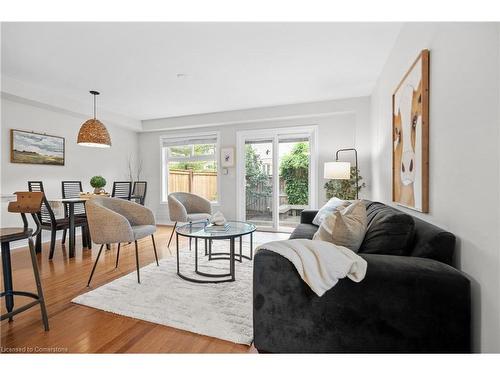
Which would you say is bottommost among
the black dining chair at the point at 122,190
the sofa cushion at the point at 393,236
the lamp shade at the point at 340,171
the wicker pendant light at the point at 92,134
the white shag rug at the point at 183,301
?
the white shag rug at the point at 183,301

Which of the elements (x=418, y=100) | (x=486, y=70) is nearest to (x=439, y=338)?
(x=486, y=70)

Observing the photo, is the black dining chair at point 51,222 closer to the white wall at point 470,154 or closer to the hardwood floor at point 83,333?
the hardwood floor at point 83,333

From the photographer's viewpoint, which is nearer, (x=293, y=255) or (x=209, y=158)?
(x=293, y=255)

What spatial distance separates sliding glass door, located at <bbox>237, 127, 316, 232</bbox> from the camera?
4.92 meters

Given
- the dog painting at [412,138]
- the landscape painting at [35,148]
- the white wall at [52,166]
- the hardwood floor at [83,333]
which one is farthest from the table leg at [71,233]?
the dog painting at [412,138]

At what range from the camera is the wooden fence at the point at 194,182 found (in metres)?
5.69

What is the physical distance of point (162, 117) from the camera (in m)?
5.68

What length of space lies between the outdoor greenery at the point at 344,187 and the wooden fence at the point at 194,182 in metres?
2.46

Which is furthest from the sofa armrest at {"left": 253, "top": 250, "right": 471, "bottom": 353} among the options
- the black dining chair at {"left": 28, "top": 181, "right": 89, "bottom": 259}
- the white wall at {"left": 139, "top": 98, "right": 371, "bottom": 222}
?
the white wall at {"left": 139, "top": 98, "right": 371, "bottom": 222}

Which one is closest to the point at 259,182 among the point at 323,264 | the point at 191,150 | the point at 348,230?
the point at 191,150

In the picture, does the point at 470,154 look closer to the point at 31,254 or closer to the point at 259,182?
the point at 31,254

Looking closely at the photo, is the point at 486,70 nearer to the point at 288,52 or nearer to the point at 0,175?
the point at 288,52

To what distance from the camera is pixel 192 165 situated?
5.89 meters
